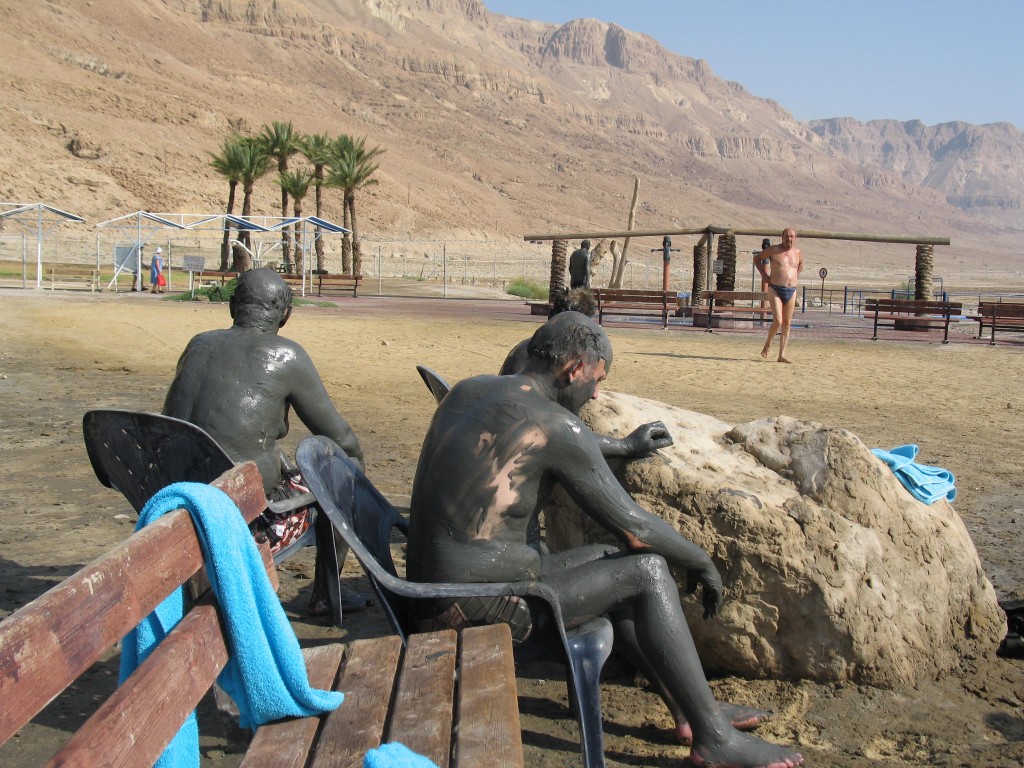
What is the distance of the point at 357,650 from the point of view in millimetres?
2906

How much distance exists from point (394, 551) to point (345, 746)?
319cm

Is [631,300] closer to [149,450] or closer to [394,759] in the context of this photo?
[149,450]

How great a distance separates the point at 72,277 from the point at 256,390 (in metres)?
36.6

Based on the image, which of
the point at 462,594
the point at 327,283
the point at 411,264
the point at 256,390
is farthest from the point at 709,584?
the point at 411,264

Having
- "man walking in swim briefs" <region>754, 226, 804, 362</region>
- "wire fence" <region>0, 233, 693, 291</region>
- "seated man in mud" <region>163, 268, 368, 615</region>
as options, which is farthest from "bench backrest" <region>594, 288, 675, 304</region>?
"seated man in mud" <region>163, 268, 368, 615</region>

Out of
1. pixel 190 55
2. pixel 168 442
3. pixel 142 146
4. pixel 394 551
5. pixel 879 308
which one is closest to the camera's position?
pixel 168 442

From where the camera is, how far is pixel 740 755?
307 centimetres

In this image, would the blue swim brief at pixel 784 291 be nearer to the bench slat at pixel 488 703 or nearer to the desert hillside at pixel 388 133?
the bench slat at pixel 488 703

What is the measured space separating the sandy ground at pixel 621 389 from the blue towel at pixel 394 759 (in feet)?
4.08

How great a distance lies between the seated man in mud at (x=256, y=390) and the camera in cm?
402

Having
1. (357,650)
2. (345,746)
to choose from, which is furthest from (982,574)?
(345,746)

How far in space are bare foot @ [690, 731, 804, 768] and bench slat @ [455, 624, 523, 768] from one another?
744mm

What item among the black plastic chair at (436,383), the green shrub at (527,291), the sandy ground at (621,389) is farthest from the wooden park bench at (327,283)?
the black plastic chair at (436,383)

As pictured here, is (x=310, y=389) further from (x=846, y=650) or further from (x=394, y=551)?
(x=846, y=650)
